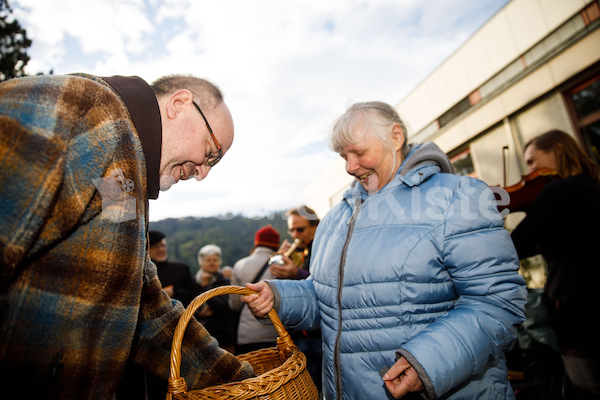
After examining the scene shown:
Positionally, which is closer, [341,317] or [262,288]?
[341,317]

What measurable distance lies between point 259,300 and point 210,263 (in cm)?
432

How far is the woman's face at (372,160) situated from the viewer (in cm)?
181

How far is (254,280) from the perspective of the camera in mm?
3693

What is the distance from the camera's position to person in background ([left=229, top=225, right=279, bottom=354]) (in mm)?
3404

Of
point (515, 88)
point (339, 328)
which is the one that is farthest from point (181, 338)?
point (515, 88)

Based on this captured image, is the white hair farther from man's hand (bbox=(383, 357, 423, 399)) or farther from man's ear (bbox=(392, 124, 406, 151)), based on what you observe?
man's hand (bbox=(383, 357, 423, 399))

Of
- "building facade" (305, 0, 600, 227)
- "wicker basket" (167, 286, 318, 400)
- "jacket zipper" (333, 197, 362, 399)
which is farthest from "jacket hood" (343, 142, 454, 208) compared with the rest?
"building facade" (305, 0, 600, 227)

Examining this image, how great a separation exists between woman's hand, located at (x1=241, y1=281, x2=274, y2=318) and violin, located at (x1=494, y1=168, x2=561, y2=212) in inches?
81.8

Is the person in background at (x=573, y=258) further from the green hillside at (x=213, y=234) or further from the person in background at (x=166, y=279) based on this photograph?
the green hillside at (x=213, y=234)

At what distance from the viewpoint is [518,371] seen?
10.0 ft

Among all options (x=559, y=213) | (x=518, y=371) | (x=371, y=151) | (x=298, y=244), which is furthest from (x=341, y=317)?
(x=518, y=371)

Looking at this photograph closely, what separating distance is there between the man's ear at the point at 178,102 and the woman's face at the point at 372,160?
0.96 m

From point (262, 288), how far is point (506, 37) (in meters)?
9.84

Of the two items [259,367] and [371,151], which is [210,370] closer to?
[259,367]
